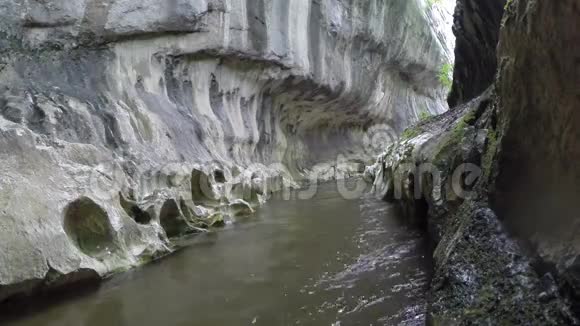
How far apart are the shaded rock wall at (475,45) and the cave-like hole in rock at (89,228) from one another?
8.01 meters

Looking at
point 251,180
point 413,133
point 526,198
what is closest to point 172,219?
point 251,180

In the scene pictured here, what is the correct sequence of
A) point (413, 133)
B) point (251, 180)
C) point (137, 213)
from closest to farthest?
point (137, 213) < point (413, 133) < point (251, 180)

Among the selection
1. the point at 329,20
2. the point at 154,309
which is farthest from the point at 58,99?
the point at 329,20

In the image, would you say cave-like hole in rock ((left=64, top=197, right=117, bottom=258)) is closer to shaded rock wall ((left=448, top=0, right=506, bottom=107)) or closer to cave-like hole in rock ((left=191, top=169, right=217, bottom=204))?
cave-like hole in rock ((left=191, top=169, right=217, bottom=204))

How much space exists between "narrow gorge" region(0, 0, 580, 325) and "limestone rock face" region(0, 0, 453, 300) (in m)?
0.03

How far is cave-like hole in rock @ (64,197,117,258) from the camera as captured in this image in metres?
4.86

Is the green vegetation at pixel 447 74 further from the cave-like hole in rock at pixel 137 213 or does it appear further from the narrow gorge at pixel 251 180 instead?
the cave-like hole in rock at pixel 137 213

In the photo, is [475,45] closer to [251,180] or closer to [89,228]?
[251,180]

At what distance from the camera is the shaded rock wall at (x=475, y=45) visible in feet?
30.2

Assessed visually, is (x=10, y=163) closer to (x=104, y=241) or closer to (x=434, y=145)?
(x=104, y=241)

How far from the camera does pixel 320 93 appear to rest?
A: 61.5 ft

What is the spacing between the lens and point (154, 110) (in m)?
10.3

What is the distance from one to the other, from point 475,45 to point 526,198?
349 inches

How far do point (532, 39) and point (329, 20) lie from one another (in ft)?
51.5
